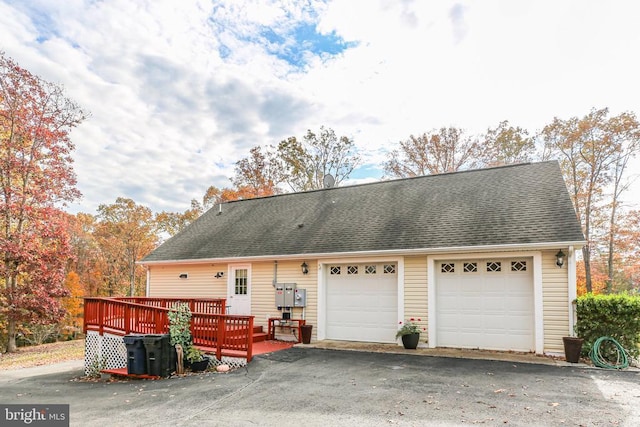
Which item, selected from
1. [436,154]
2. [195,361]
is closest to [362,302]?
[195,361]

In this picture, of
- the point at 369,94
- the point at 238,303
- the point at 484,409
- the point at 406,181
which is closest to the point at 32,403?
the point at 238,303

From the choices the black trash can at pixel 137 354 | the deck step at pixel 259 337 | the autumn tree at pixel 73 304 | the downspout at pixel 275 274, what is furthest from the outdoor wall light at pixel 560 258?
the autumn tree at pixel 73 304

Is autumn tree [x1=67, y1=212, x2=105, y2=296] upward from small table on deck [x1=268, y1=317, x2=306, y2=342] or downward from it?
upward

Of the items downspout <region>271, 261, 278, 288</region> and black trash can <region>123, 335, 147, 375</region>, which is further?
downspout <region>271, 261, 278, 288</region>

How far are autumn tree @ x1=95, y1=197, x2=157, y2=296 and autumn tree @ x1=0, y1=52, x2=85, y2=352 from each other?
11781 mm

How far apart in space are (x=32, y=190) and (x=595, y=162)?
25.6m

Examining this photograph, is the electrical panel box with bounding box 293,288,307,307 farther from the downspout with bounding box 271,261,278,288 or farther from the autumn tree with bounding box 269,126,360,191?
the autumn tree with bounding box 269,126,360,191

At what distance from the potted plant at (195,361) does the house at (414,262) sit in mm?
3339

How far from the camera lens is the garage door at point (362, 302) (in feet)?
33.6

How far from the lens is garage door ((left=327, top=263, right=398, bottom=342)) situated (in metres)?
10.2

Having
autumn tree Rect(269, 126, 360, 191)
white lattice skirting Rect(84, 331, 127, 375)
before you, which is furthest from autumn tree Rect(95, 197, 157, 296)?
white lattice skirting Rect(84, 331, 127, 375)

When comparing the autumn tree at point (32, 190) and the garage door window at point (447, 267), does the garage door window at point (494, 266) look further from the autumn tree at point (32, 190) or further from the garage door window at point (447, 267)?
the autumn tree at point (32, 190)

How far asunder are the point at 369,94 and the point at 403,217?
6.15 metres

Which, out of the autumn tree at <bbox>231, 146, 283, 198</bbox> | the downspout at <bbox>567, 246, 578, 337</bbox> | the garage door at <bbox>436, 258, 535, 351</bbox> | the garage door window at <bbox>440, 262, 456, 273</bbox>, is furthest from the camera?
the autumn tree at <bbox>231, 146, 283, 198</bbox>
